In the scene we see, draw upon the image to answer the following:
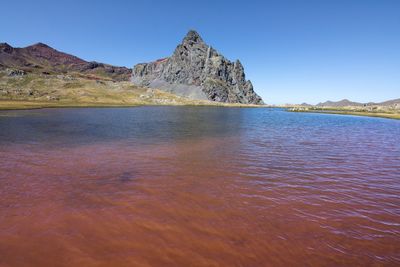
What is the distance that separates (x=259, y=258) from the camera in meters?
6.40

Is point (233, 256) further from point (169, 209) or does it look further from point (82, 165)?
point (82, 165)

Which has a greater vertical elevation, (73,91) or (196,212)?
(73,91)

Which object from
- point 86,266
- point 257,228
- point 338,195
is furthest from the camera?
point 338,195

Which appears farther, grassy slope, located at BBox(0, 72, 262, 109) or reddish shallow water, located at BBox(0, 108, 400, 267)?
grassy slope, located at BBox(0, 72, 262, 109)

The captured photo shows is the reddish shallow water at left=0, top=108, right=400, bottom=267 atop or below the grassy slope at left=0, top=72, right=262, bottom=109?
below

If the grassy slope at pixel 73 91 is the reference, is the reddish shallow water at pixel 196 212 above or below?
below

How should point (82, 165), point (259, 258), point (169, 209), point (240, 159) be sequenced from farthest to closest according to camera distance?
point (240, 159), point (82, 165), point (169, 209), point (259, 258)

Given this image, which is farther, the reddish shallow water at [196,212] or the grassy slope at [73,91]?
the grassy slope at [73,91]

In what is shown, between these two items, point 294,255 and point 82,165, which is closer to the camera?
point 294,255

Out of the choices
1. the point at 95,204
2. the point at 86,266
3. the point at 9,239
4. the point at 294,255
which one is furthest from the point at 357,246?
the point at 9,239

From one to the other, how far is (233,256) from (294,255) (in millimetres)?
1748

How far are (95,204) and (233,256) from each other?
240 inches

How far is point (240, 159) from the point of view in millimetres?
18281

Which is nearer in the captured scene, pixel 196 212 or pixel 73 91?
pixel 196 212
